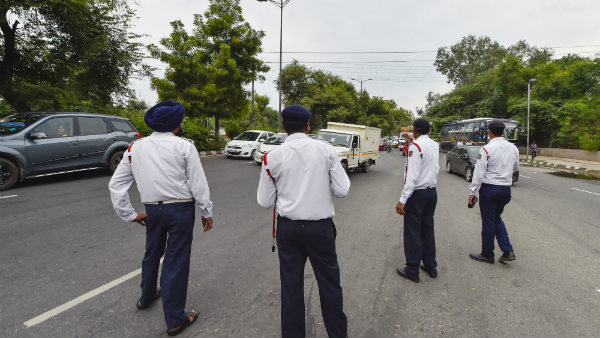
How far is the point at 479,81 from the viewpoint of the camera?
37562 millimetres

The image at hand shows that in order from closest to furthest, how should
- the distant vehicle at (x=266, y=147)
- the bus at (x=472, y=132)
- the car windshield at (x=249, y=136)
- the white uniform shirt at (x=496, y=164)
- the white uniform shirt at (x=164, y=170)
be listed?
the white uniform shirt at (x=164, y=170)
the white uniform shirt at (x=496, y=164)
the distant vehicle at (x=266, y=147)
the car windshield at (x=249, y=136)
the bus at (x=472, y=132)

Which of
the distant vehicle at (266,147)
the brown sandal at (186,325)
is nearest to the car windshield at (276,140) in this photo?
the distant vehicle at (266,147)

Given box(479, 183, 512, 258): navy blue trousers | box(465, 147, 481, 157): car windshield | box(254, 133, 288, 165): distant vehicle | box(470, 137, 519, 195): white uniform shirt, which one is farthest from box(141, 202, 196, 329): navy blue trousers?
box(465, 147, 481, 157): car windshield

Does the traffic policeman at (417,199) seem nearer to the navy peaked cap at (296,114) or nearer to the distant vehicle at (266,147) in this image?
the navy peaked cap at (296,114)

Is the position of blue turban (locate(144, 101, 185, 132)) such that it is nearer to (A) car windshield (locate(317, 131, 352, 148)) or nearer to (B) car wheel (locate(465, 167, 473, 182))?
(A) car windshield (locate(317, 131, 352, 148))

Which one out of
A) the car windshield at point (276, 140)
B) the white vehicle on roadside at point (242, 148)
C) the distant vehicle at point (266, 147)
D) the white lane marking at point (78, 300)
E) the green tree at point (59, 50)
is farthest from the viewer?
the white vehicle on roadside at point (242, 148)

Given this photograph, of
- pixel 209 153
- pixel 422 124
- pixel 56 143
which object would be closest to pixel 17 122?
pixel 56 143

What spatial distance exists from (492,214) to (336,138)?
8323 mm

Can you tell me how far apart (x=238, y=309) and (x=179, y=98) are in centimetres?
1747

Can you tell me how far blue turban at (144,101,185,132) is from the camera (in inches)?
94.9

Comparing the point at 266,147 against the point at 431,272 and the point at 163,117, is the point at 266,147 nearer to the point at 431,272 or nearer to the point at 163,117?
the point at 431,272

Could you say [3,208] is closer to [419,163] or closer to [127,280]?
[127,280]

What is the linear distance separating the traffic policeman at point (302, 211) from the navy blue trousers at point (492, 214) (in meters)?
2.73

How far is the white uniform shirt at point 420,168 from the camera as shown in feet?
11.2
